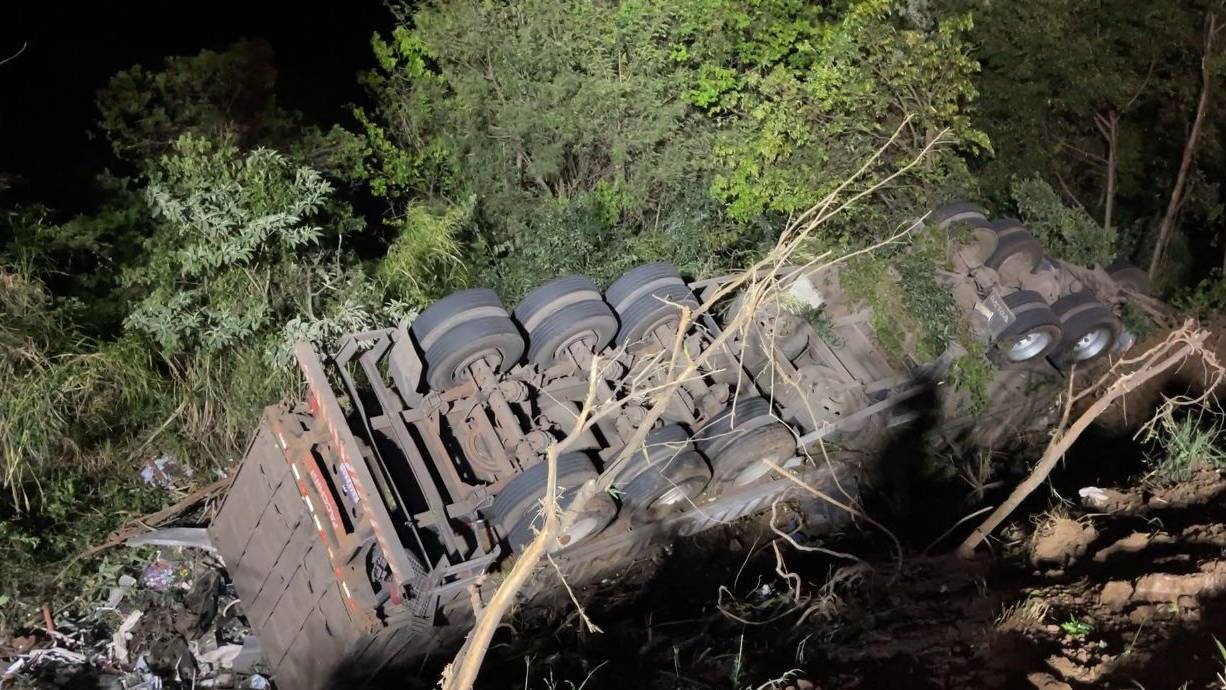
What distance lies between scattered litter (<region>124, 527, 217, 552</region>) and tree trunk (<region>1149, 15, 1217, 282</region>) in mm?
11256

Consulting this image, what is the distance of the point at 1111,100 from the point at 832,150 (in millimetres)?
4411

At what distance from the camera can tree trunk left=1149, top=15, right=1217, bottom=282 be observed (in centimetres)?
1031

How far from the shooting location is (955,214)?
859 centimetres

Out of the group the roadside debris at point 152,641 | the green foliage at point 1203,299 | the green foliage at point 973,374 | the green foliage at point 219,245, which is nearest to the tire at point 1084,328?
the green foliage at point 973,374

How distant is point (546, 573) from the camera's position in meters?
6.32

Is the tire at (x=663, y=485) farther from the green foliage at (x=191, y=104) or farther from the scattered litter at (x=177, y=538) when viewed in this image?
the green foliage at (x=191, y=104)

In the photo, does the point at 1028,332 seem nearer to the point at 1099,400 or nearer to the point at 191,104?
the point at 1099,400

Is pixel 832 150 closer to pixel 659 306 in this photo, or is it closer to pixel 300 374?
pixel 659 306

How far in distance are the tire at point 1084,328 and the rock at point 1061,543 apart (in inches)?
101

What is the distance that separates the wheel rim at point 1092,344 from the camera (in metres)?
8.35

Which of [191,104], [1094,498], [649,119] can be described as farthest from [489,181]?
[1094,498]

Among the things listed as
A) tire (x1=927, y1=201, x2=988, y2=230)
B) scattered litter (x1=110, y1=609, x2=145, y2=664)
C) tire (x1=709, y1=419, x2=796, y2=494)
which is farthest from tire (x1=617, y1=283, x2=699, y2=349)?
scattered litter (x1=110, y1=609, x2=145, y2=664)

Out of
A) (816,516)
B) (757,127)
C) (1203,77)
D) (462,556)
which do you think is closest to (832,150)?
(757,127)

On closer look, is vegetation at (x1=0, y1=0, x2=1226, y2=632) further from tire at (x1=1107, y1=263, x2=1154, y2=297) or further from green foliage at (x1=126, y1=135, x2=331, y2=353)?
tire at (x1=1107, y1=263, x2=1154, y2=297)
